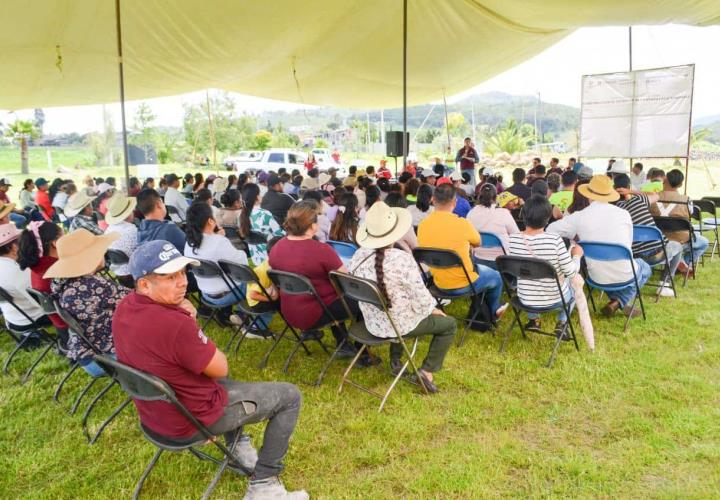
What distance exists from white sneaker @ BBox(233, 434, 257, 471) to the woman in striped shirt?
238 centimetres

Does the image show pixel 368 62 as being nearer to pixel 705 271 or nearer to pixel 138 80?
pixel 138 80

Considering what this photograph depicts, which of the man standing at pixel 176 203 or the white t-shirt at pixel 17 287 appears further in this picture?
the man standing at pixel 176 203

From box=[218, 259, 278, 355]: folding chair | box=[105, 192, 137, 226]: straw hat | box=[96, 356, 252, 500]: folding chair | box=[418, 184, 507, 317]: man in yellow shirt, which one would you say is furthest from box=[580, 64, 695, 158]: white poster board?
box=[96, 356, 252, 500]: folding chair

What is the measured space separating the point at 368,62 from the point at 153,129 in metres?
34.9

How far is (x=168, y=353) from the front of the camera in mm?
2090

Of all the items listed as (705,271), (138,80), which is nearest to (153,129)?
(138,80)

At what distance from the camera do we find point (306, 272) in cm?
357

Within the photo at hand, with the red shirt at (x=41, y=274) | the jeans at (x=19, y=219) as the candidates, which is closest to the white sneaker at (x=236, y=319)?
the red shirt at (x=41, y=274)

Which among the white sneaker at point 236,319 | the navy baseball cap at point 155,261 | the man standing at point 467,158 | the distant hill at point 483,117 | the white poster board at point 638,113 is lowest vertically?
the white sneaker at point 236,319

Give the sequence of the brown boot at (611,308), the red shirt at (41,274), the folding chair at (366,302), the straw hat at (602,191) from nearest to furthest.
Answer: the folding chair at (366,302) < the red shirt at (41,274) < the straw hat at (602,191) < the brown boot at (611,308)

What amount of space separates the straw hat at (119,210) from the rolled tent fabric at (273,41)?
3.04 meters

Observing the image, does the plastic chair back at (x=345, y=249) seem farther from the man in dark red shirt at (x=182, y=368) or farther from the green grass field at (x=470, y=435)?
the man in dark red shirt at (x=182, y=368)

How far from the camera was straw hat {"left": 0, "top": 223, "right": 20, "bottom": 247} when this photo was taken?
383 cm

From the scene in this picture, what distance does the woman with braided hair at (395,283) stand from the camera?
3234mm
